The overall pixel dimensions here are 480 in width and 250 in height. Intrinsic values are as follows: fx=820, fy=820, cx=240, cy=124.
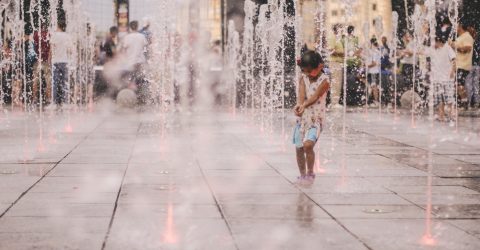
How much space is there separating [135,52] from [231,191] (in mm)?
12669

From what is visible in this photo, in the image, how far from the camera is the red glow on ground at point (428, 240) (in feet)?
16.7

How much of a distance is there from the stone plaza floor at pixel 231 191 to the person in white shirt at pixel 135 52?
21.5 feet

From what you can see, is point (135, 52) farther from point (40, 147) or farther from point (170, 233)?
point (170, 233)

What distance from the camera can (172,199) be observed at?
660cm

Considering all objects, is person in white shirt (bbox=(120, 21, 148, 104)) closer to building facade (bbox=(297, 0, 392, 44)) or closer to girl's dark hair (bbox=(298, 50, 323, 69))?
building facade (bbox=(297, 0, 392, 44))

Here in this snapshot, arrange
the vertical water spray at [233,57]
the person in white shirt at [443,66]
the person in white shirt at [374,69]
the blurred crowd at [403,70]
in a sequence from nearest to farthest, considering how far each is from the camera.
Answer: the person in white shirt at [443,66] < the blurred crowd at [403,70] < the person in white shirt at [374,69] < the vertical water spray at [233,57]

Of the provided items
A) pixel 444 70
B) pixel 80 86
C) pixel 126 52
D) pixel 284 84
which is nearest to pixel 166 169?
pixel 444 70

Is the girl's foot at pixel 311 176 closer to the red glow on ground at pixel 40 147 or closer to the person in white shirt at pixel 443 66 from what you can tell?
the red glow on ground at pixel 40 147

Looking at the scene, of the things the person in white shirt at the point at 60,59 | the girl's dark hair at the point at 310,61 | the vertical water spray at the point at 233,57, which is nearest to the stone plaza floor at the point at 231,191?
the girl's dark hair at the point at 310,61

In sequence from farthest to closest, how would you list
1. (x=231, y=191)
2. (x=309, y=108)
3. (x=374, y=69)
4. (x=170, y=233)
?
(x=374, y=69), (x=309, y=108), (x=231, y=191), (x=170, y=233)

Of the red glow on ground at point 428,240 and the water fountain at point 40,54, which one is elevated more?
the water fountain at point 40,54

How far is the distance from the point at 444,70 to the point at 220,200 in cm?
952

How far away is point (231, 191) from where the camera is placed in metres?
7.02

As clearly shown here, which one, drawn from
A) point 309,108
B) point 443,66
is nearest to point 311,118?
point 309,108
